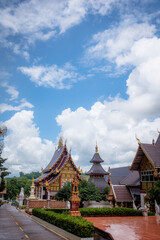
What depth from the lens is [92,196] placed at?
1081 inches

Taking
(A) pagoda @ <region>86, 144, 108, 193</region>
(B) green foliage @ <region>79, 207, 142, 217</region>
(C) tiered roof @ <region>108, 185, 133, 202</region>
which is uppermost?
(A) pagoda @ <region>86, 144, 108, 193</region>

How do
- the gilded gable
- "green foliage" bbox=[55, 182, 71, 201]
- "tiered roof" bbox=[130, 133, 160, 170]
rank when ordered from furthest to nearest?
"green foliage" bbox=[55, 182, 71, 201] < the gilded gable < "tiered roof" bbox=[130, 133, 160, 170]

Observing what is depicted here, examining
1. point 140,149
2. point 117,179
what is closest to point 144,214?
point 140,149

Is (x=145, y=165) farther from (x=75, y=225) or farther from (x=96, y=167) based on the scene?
(x=75, y=225)

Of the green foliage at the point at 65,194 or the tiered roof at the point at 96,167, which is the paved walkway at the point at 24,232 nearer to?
the green foliage at the point at 65,194

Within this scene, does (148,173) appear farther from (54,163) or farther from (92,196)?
(54,163)

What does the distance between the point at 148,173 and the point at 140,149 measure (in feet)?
8.92

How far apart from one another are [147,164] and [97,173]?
14545 mm

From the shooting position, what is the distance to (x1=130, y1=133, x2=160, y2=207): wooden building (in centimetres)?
2216

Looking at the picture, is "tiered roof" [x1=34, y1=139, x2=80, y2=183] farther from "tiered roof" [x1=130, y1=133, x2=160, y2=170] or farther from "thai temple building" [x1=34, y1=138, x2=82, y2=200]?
"tiered roof" [x1=130, y1=133, x2=160, y2=170]

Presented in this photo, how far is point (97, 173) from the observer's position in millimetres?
37156

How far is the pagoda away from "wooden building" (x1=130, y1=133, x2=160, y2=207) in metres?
11.6

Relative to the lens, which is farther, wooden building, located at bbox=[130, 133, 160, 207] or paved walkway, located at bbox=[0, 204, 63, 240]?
wooden building, located at bbox=[130, 133, 160, 207]

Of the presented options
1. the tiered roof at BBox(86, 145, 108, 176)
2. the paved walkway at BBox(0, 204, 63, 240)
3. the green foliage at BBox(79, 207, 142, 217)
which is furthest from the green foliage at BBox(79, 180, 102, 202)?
the paved walkway at BBox(0, 204, 63, 240)
